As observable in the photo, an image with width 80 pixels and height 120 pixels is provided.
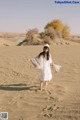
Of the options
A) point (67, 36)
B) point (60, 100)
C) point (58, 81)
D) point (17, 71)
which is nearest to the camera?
point (60, 100)

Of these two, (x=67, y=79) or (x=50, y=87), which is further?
(x=67, y=79)

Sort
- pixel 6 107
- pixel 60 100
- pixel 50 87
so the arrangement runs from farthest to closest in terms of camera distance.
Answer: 1. pixel 50 87
2. pixel 60 100
3. pixel 6 107

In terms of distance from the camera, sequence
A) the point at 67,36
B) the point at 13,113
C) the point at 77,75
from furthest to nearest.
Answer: the point at 67,36 → the point at 77,75 → the point at 13,113

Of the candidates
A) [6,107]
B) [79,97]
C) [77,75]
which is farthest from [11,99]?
[77,75]

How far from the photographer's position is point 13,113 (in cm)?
689

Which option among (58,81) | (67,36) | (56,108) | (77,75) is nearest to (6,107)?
(56,108)

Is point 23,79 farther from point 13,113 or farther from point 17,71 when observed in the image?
point 13,113

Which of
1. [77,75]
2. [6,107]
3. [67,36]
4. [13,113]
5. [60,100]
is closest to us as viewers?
[13,113]

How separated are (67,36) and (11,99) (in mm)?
36630

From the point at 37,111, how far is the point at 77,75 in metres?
4.96

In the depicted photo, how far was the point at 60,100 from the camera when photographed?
7.96m

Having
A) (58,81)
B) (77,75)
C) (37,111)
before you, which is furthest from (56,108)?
(77,75)

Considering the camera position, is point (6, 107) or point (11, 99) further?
point (11, 99)

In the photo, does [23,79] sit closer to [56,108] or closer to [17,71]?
[17,71]
